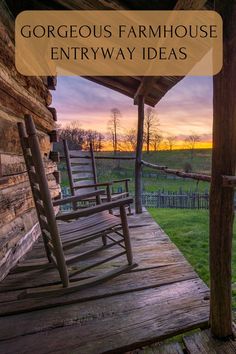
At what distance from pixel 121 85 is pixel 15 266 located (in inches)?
123

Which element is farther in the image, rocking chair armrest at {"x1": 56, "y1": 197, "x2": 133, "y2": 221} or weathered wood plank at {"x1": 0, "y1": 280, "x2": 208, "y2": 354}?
rocking chair armrest at {"x1": 56, "y1": 197, "x2": 133, "y2": 221}

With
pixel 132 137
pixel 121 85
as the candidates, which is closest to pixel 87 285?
pixel 121 85

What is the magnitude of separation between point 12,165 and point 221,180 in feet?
5.57

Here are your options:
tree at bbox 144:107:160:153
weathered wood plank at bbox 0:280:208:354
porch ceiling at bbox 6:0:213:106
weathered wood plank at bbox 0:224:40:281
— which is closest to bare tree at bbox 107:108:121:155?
tree at bbox 144:107:160:153

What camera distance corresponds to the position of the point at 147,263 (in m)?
1.88

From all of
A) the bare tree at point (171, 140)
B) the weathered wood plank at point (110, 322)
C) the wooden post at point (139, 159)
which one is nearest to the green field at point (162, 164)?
the bare tree at point (171, 140)

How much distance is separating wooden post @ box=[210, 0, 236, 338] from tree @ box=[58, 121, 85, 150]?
10.2 metres

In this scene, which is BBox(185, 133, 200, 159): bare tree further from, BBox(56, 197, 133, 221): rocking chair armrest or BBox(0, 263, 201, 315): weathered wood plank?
BBox(56, 197, 133, 221): rocking chair armrest

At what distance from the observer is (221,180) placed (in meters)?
1.05

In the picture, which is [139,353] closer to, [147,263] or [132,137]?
[147,263]

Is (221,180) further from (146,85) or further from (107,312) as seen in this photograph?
A: (146,85)

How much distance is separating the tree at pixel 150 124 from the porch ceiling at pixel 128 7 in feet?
33.1

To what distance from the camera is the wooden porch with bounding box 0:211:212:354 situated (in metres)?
1.09

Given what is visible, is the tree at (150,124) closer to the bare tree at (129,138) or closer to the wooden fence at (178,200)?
the bare tree at (129,138)
